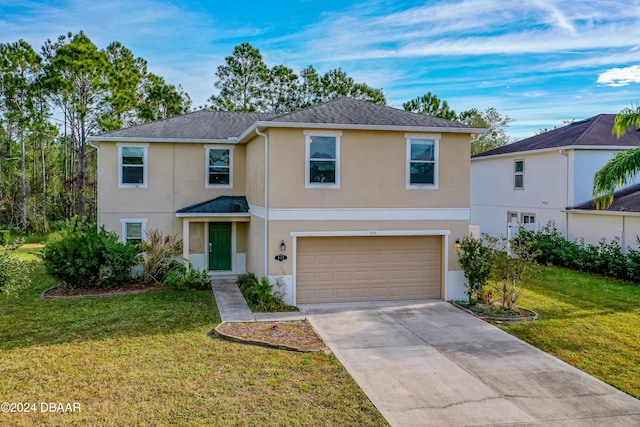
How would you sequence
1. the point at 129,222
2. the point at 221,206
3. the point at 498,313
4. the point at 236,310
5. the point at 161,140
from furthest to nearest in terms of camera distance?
the point at 129,222 → the point at 161,140 → the point at 221,206 → the point at 236,310 → the point at 498,313

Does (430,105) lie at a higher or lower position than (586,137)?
higher

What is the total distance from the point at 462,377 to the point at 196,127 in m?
13.2

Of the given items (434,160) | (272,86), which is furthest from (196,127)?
(272,86)

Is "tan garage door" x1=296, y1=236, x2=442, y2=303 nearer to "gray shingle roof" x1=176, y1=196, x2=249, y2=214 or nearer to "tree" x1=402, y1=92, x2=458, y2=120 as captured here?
"gray shingle roof" x1=176, y1=196, x2=249, y2=214

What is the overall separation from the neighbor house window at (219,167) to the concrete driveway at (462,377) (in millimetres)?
7494

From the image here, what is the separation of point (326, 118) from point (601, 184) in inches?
309

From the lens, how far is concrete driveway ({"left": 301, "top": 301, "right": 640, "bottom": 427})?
6.06m

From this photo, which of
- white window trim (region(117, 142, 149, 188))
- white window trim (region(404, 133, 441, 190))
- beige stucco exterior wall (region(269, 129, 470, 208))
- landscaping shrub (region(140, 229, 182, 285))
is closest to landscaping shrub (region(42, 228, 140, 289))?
landscaping shrub (region(140, 229, 182, 285))

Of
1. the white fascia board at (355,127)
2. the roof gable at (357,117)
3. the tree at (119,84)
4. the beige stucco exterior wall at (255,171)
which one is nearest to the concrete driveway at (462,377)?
the beige stucco exterior wall at (255,171)

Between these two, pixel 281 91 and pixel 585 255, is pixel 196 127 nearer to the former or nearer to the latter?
pixel 585 255

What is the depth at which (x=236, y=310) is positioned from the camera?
37.8 ft

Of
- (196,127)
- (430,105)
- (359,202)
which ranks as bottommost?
(359,202)

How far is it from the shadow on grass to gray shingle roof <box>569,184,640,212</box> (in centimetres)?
1464

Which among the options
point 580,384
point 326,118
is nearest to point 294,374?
point 580,384
